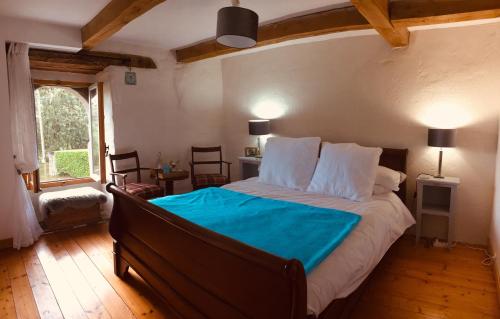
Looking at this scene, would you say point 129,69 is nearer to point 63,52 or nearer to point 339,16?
point 63,52

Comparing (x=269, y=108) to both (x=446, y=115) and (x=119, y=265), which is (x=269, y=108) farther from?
(x=119, y=265)

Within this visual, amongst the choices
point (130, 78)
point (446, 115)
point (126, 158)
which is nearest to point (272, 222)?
point (446, 115)

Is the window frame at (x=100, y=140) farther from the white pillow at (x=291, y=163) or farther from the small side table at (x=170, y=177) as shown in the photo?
the white pillow at (x=291, y=163)

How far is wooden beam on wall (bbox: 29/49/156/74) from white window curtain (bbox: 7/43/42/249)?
32cm

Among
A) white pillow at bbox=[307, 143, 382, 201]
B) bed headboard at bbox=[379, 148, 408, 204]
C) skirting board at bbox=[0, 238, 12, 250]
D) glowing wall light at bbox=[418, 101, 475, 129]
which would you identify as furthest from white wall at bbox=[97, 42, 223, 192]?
glowing wall light at bbox=[418, 101, 475, 129]

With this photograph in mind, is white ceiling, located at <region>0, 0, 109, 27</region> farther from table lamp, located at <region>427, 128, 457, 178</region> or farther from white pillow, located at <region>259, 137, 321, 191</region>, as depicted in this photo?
table lamp, located at <region>427, 128, 457, 178</region>

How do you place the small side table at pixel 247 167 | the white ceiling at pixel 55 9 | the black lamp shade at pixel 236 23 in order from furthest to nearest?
the small side table at pixel 247 167
the white ceiling at pixel 55 9
the black lamp shade at pixel 236 23

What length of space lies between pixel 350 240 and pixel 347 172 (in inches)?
40.8

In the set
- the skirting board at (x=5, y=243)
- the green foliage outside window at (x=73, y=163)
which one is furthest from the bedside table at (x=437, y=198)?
the green foliage outside window at (x=73, y=163)

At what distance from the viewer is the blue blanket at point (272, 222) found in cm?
181

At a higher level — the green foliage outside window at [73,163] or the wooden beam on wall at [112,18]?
the wooden beam on wall at [112,18]

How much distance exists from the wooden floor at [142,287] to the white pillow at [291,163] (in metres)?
1.09

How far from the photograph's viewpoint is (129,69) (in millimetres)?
4133

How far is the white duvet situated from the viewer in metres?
1.59
